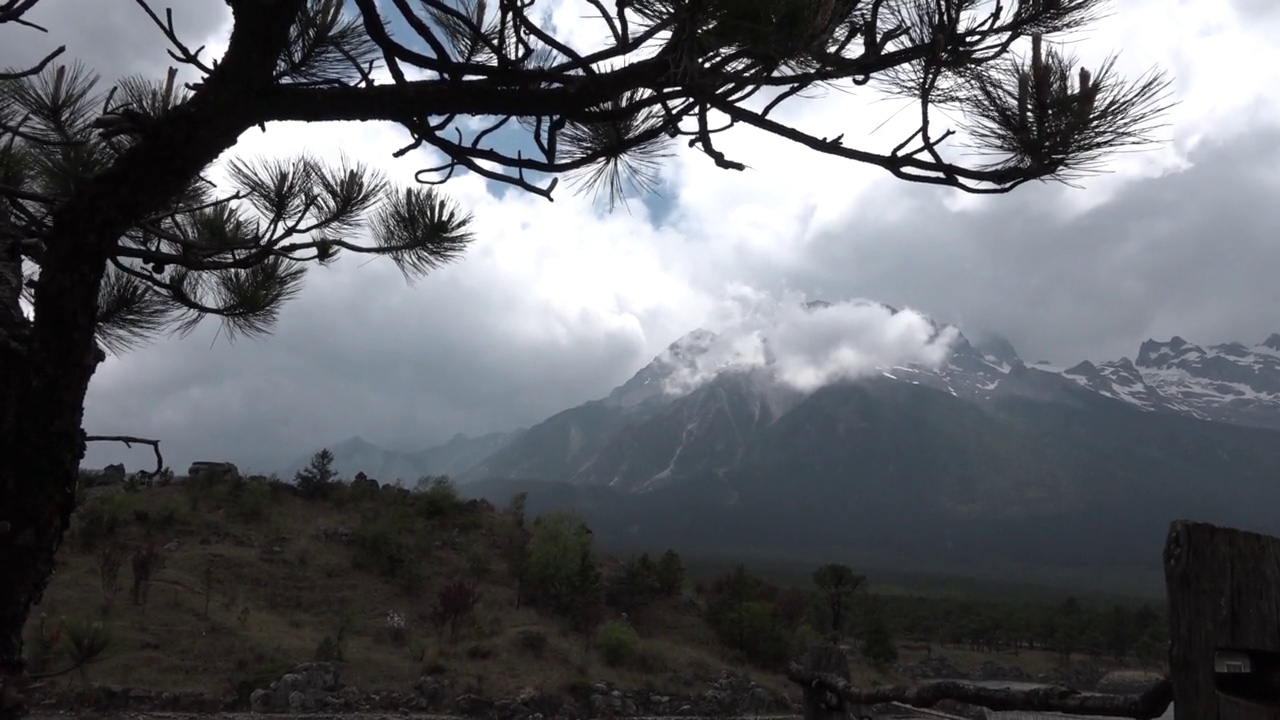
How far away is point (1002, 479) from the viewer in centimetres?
13425

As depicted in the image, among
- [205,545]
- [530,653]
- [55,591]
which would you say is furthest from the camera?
[205,545]

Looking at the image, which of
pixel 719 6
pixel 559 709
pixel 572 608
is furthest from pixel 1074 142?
pixel 572 608

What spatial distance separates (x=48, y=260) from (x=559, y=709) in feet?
44.2

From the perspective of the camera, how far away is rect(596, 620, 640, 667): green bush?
16625mm

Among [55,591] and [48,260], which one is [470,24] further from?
[55,591]

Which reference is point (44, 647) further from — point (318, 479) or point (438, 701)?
point (318, 479)

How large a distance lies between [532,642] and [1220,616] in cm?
1574

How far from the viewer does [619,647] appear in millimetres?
16688

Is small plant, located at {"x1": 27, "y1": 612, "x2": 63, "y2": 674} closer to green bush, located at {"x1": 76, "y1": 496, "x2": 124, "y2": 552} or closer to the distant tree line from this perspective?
green bush, located at {"x1": 76, "y1": 496, "x2": 124, "y2": 552}

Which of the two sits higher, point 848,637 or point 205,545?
point 205,545

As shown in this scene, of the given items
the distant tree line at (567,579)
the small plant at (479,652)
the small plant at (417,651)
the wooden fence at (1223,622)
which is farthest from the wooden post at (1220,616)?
the distant tree line at (567,579)

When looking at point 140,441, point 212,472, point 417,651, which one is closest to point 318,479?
point 212,472

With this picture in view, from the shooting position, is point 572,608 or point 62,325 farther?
point 572,608

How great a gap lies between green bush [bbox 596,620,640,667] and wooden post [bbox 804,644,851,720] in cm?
1420
